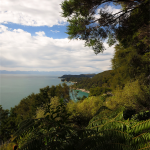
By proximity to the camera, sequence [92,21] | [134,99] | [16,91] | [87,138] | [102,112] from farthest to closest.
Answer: [16,91], [134,99], [92,21], [102,112], [87,138]

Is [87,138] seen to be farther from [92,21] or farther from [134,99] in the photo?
[134,99]

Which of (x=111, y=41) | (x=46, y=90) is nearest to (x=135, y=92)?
(x=111, y=41)

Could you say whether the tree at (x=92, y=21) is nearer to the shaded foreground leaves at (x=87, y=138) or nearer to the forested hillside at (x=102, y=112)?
the forested hillside at (x=102, y=112)

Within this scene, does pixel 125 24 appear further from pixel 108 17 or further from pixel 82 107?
pixel 82 107

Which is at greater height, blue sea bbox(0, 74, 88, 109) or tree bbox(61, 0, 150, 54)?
tree bbox(61, 0, 150, 54)

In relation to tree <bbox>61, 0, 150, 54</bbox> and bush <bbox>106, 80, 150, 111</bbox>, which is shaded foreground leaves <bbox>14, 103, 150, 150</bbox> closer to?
tree <bbox>61, 0, 150, 54</bbox>

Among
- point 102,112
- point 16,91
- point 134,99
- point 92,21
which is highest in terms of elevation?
point 92,21

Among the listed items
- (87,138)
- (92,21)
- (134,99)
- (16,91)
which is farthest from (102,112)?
(16,91)

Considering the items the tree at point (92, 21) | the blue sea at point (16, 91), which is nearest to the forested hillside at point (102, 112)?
the tree at point (92, 21)

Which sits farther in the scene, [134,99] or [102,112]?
[134,99]

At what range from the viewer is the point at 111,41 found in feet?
15.3

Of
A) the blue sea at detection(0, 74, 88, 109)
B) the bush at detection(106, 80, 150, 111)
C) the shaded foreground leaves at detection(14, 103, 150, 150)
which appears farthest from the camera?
the blue sea at detection(0, 74, 88, 109)

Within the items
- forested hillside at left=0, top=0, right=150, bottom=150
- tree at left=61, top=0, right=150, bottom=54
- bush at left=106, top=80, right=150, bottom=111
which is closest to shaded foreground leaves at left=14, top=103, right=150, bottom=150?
Result: forested hillside at left=0, top=0, right=150, bottom=150

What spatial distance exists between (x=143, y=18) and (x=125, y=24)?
0.66m
